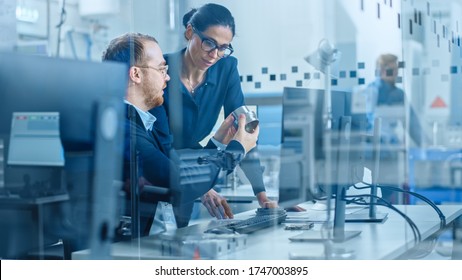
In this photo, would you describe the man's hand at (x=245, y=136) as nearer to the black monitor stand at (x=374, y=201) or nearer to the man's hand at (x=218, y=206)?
the man's hand at (x=218, y=206)

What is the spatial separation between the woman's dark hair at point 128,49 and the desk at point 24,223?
830 mm

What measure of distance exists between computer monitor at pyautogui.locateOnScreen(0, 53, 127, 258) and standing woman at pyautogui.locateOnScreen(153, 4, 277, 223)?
0.95ft

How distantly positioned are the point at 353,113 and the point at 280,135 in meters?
0.28

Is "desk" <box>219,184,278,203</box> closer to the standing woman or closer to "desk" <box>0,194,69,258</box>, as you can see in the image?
the standing woman

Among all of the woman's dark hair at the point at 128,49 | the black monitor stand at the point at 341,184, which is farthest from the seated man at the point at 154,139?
the black monitor stand at the point at 341,184

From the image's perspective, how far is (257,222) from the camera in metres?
3.11

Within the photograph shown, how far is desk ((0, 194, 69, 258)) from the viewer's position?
12.9ft

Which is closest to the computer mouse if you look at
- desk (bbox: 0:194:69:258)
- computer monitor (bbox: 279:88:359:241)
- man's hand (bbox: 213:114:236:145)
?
computer monitor (bbox: 279:88:359:241)

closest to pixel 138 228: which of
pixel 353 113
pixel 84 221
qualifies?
pixel 84 221

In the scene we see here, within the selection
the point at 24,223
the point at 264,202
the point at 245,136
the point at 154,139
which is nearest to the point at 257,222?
the point at 264,202

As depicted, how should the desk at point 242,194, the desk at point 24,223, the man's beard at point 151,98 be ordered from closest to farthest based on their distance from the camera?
the desk at point 242,194 → the man's beard at point 151,98 → the desk at point 24,223

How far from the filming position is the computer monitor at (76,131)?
3.53m

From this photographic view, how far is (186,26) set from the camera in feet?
10.7

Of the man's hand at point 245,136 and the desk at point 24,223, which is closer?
the man's hand at point 245,136
